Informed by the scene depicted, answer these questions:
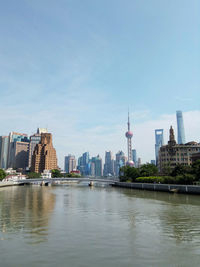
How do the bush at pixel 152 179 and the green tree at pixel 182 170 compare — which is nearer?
the green tree at pixel 182 170

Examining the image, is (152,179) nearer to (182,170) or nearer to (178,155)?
(182,170)

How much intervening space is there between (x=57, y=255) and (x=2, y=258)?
13.0ft

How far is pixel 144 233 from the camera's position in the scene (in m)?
24.2

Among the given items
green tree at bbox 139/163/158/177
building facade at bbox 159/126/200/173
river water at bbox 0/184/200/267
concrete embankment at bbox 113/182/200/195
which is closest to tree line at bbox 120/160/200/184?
green tree at bbox 139/163/158/177

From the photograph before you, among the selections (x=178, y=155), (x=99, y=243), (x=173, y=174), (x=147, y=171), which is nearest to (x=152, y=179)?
(x=173, y=174)

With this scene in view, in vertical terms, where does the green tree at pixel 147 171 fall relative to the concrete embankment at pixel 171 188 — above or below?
above

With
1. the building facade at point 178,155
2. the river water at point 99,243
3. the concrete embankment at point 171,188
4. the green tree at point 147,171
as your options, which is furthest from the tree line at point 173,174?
the river water at point 99,243

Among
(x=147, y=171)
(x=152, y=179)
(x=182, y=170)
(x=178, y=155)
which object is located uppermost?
(x=178, y=155)

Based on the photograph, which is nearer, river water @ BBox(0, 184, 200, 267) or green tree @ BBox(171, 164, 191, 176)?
river water @ BBox(0, 184, 200, 267)

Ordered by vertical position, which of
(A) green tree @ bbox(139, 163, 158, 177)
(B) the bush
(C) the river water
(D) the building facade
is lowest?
(C) the river water

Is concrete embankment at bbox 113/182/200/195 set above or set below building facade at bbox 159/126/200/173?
below

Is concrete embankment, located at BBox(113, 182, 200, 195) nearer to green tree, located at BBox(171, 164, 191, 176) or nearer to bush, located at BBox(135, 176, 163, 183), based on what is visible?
bush, located at BBox(135, 176, 163, 183)

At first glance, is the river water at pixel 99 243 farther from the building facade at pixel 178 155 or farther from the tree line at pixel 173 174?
the building facade at pixel 178 155

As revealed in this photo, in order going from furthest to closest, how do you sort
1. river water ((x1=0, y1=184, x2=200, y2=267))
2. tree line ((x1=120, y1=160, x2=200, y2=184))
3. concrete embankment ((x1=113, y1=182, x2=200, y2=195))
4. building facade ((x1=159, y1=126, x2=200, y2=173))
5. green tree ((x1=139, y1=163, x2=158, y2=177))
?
building facade ((x1=159, y1=126, x2=200, y2=173)) → green tree ((x1=139, y1=163, x2=158, y2=177)) → tree line ((x1=120, y1=160, x2=200, y2=184)) → concrete embankment ((x1=113, y1=182, x2=200, y2=195)) → river water ((x1=0, y1=184, x2=200, y2=267))
